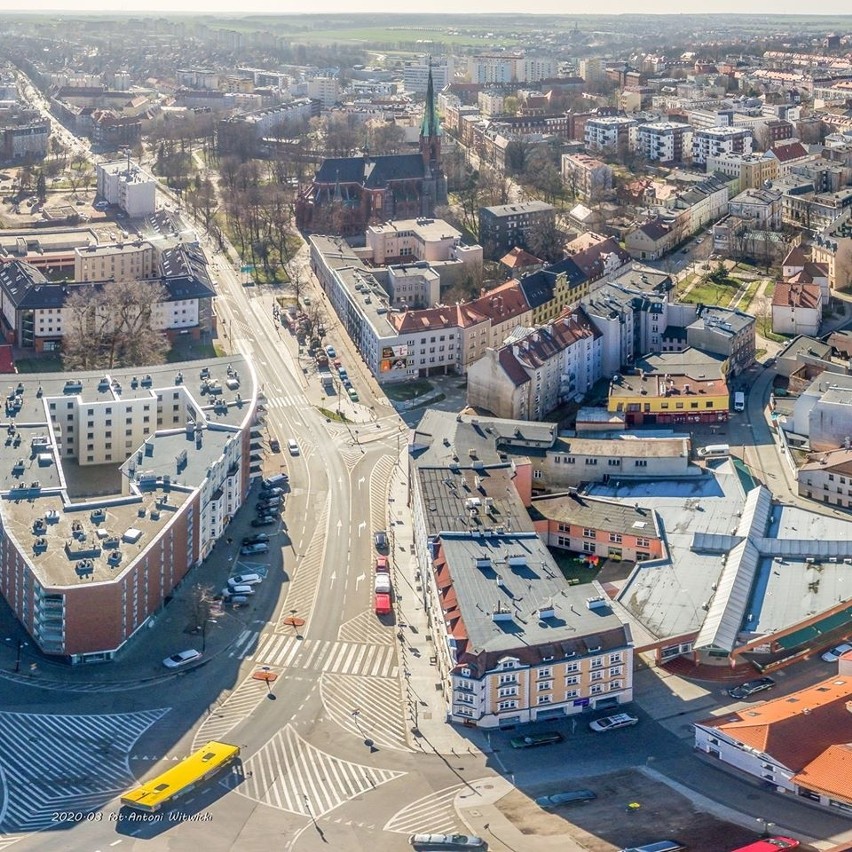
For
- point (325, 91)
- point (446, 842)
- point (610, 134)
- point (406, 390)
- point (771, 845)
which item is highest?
point (325, 91)

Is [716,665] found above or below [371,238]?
below

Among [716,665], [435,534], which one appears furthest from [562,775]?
[435,534]

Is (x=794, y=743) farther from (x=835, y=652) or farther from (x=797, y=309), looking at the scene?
(x=797, y=309)

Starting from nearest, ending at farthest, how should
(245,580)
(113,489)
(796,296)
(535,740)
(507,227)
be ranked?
(535,740) → (245,580) → (113,489) → (796,296) → (507,227)

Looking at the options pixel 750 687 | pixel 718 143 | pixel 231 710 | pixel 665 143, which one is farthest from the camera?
pixel 665 143

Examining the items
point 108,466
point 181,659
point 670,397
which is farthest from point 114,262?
point 181,659

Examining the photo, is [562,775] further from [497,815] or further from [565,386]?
[565,386]
